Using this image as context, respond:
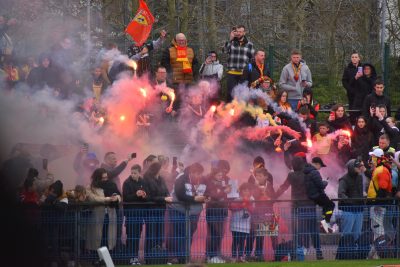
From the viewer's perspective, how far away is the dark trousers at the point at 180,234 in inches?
827

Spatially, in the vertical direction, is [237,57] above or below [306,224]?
above

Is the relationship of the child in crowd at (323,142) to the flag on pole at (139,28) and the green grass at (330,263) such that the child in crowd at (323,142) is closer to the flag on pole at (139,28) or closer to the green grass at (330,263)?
the green grass at (330,263)

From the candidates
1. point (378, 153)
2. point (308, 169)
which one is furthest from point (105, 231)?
point (378, 153)

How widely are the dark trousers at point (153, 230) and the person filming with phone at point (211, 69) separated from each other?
671cm

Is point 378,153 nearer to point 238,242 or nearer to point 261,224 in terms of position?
point 261,224

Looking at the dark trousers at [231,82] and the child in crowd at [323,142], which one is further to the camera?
the dark trousers at [231,82]

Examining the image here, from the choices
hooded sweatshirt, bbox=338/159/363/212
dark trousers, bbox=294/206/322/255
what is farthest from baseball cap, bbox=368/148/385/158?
dark trousers, bbox=294/206/322/255

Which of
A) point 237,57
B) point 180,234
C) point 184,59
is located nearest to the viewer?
point 180,234

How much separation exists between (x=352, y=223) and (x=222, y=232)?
2.30 metres

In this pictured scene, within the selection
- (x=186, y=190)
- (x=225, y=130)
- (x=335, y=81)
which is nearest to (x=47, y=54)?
(x=225, y=130)

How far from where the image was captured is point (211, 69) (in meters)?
27.3

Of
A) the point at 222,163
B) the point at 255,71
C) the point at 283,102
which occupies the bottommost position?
the point at 222,163

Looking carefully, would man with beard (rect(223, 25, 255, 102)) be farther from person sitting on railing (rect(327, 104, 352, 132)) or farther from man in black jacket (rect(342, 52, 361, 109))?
person sitting on railing (rect(327, 104, 352, 132))

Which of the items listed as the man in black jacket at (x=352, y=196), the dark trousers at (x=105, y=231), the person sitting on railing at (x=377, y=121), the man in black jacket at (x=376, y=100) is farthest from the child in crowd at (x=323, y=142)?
the dark trousers at (x=105, y=231)
